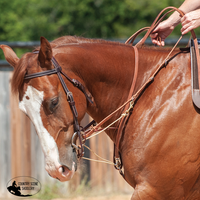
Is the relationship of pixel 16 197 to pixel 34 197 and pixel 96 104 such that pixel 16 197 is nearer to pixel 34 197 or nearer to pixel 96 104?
pixel 34 197

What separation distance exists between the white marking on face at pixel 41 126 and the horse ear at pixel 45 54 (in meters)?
0.20

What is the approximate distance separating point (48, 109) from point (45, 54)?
0.39 m

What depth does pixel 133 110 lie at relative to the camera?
2402 mm

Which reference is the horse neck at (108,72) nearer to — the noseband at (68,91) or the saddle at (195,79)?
the noseband at (68,91)

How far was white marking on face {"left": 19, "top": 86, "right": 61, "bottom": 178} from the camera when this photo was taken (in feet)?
7.06

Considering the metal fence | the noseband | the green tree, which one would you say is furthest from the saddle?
the green tree

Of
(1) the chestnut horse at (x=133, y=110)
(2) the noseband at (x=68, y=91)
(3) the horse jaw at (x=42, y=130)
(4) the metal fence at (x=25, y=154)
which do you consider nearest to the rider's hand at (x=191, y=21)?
(1) the chestnut horse at (x=133, y=110)

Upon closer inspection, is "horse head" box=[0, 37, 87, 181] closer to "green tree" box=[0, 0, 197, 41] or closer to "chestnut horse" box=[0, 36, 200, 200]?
"chestnut horse" box=[0, 36, 200, 200]

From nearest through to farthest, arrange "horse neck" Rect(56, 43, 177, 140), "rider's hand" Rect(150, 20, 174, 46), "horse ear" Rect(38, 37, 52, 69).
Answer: "horse ear" Rect(38, 37, 52, 69) < "horse neck" Rect(56, 43, 177, 140) < "rider's hand" Rect(150, 20, 174, 46)

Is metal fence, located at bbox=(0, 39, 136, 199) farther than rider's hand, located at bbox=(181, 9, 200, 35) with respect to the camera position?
Yes

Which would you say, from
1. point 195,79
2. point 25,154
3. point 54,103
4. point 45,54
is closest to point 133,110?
point 195,79

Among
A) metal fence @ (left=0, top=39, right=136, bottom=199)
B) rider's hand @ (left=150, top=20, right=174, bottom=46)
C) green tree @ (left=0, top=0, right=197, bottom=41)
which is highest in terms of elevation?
green tree @ (left=0, top=0, right=197, bottom=41)

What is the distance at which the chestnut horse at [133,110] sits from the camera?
7.15 ft

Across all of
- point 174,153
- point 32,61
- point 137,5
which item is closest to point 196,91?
point 174,153
